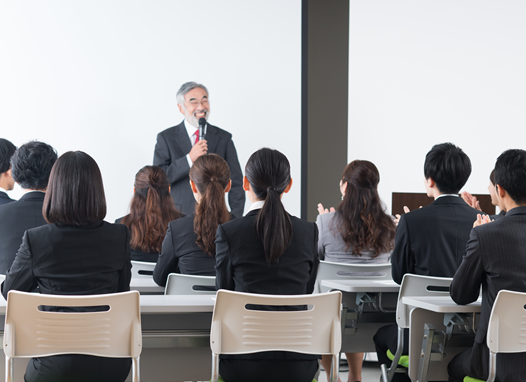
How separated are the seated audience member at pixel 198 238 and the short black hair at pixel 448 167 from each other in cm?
101

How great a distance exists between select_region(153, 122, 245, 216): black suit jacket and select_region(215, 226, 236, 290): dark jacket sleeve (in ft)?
9.66

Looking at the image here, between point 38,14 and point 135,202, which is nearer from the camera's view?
point 135,202

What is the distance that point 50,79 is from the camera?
4941mm

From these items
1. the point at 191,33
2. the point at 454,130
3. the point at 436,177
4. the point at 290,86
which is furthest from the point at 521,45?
Result: the point at 436,177

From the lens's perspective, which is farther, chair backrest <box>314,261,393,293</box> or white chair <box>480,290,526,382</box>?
chair backrest <box>314,261,393,293</box>

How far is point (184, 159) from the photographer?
4918 mm

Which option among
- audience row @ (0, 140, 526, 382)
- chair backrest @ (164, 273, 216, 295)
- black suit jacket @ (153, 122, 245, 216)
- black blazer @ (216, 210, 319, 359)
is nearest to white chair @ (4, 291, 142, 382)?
audience row @ (0, 140, 526, 382)

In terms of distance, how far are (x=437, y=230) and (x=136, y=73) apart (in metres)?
3.38

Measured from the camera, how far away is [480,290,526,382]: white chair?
6.06ft

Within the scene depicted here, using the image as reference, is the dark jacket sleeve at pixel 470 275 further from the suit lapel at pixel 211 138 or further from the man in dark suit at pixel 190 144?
the suit lapel at pixel 211 138

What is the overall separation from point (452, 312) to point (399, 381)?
0.56m

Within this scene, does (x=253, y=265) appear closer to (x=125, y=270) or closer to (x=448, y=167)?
(x=125, y=270)

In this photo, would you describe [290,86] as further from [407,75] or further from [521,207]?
[521,207]

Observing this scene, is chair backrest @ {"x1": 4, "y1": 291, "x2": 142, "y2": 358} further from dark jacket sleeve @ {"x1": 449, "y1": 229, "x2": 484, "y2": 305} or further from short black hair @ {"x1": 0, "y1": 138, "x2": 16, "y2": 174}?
short black hair @ {"x1": 0, "y1": 138, "x2": 16, "y2": 174}
